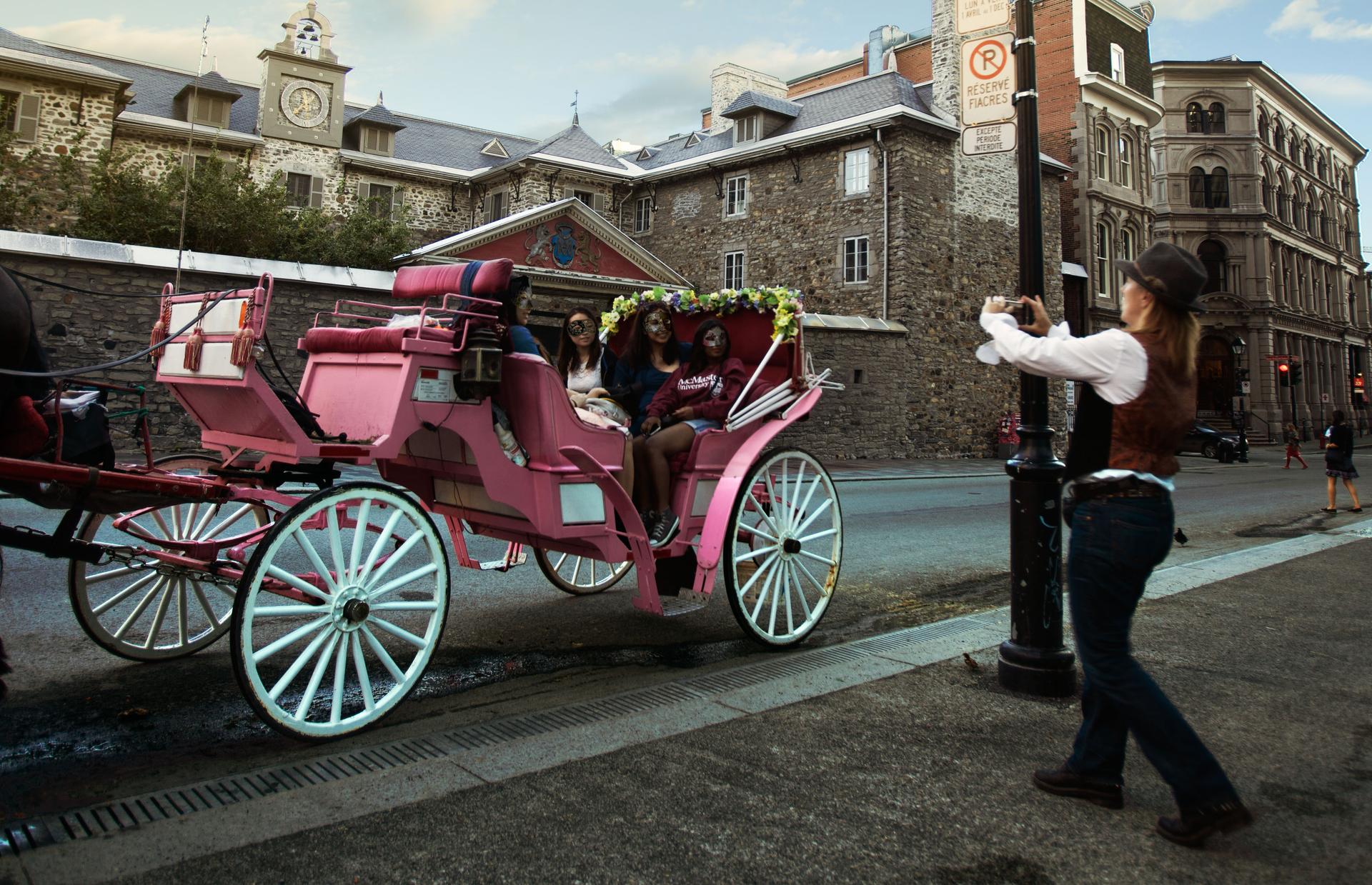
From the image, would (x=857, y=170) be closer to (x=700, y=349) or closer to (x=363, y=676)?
(x=700, y=349)

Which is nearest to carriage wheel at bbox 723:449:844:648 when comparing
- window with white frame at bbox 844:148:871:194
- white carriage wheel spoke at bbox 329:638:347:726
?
white carriage wheel spoke at bbox 329:638:347:726

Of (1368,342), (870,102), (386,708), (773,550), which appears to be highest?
(870,102)

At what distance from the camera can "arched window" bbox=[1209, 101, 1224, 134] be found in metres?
49.4

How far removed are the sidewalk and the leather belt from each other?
3.46ft

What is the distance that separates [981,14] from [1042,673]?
3505 mm

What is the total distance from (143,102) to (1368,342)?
72.4 meters

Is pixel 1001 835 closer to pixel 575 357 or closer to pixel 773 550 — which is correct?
pixel 773 550

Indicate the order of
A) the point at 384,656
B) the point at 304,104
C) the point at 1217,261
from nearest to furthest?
the point at 384,656, the point at 304,104, the point at 1217,261

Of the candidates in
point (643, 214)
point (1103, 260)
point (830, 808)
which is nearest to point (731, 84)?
point (643, 214)

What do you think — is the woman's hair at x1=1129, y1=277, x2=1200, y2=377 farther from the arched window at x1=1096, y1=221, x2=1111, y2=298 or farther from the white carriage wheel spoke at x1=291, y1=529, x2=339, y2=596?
the arched window at x1=1096, y1=221, x2=1111, y2=298

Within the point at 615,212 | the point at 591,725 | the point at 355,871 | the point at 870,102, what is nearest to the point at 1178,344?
the point at 591,725

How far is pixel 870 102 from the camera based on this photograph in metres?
28.2

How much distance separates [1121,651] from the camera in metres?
2.99

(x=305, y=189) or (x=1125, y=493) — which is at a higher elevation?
(x=305, y=189)
